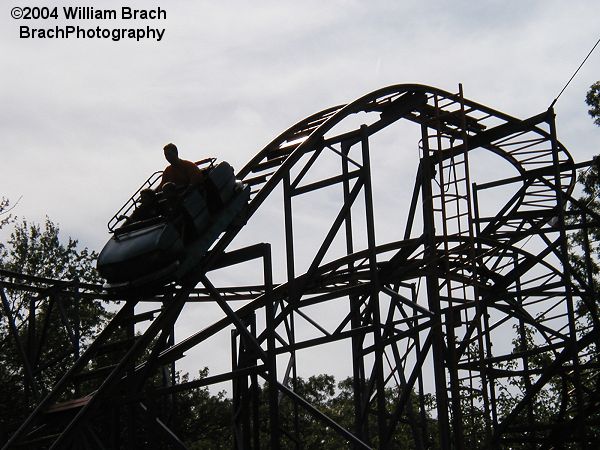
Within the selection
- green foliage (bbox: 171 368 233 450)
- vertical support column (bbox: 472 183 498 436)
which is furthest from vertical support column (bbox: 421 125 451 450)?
green foliage (bbox: 171 368 233 450)

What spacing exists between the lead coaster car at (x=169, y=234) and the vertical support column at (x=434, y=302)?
145 inches

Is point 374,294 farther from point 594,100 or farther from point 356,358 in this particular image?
point 594,100

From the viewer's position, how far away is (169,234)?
12.2m

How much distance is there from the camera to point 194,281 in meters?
12.9

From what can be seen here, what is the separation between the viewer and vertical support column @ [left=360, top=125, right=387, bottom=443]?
1401cm

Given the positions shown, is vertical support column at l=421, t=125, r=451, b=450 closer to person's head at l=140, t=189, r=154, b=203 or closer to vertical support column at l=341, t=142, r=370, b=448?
vertical support column at l=341, t=142, r=370, b=448

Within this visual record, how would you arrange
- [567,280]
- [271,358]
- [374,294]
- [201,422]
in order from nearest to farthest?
1. [271,358]
2. [374,294]
3. [567,280]
4. [201,422]

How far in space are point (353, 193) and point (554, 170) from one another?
4716 mm

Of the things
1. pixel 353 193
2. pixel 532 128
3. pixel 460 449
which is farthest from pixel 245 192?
pixel 532 128

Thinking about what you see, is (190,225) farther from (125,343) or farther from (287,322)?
(287,322)

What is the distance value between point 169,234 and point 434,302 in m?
Result: 5.04

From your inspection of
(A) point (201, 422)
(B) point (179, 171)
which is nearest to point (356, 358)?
(B) point (179, 171)

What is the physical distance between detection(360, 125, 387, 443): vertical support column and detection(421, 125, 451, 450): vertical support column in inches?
34.5

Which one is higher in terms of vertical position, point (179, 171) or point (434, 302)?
point (179, 171)
